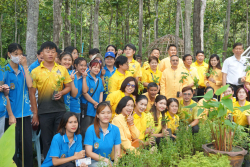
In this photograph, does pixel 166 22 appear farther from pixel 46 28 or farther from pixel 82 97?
pixel 82 97

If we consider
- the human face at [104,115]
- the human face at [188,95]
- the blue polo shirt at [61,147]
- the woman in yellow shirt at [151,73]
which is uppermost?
the woman in yellow shirt at [151,73]

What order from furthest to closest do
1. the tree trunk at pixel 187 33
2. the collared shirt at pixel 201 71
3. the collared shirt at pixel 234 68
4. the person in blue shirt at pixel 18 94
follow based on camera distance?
1. the tree trunk at pixel 187 33
2. the collared shirt at pixel 201 71
3. the collared shirt at pixel 234 68
4. the person in blue shirt at pixel 18 94

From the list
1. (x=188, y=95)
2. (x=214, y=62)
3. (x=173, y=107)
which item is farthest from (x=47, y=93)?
(x=214, y=62)

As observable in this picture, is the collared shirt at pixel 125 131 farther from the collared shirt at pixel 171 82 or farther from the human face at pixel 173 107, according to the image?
the collared shirt at pixel 171 82

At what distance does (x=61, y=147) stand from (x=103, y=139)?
0.55 meters

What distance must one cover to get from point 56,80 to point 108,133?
3.53 feet

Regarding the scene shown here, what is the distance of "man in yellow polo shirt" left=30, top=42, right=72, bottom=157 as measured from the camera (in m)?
3.39

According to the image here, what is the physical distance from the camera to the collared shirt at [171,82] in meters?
5.01

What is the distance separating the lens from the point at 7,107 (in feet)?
10.1

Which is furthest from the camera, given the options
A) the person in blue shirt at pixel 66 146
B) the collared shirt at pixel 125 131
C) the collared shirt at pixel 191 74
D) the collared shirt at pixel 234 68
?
the collared shirt at pixel 234 68

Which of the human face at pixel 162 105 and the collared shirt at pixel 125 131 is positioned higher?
the human face at pixel 162 105

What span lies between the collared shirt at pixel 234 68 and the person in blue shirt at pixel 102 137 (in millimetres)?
3305

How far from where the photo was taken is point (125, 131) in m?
3.45

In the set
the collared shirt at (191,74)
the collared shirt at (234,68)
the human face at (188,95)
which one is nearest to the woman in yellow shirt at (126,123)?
the human face at (188,95)
